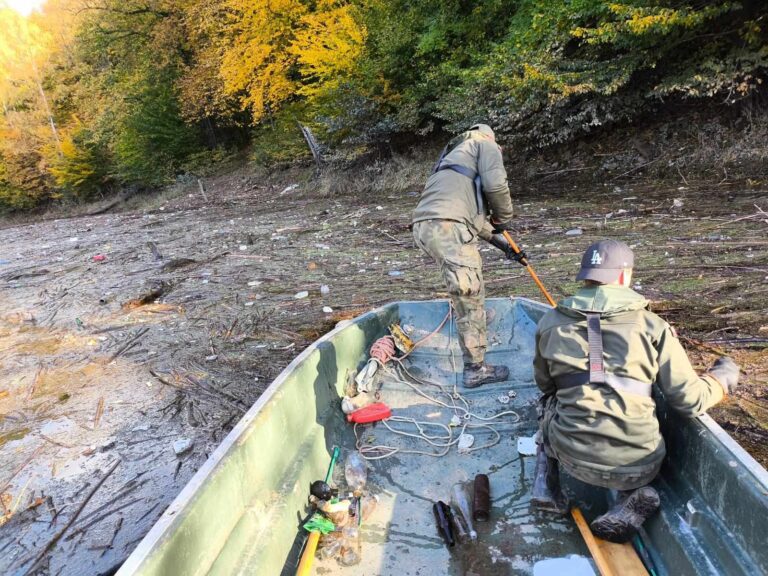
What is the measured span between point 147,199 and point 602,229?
24.8 meters

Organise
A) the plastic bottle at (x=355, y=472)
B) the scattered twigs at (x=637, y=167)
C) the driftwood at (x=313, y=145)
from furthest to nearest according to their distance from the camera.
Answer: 1. the driftwood at (x=313, y=145)
2. the scattered twigs at (x=637, y=167)
3. the plastic bottle at (x=355, y=472)

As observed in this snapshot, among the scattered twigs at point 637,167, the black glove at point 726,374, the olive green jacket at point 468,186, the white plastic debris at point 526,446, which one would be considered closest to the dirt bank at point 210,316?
the scattered twigs at point 637,167

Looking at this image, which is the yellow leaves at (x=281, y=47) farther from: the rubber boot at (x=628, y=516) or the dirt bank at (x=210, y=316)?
the rubber boot at (x=628, y=516)

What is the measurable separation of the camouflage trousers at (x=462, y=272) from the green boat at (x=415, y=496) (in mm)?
396

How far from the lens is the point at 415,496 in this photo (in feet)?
8.90

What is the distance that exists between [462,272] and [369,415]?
1229mm

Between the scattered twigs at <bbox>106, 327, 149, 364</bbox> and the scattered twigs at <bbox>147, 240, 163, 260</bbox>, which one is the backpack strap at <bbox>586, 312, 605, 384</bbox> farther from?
the scattered twigs at <bbox>147, 240, 163, 260</bbox>

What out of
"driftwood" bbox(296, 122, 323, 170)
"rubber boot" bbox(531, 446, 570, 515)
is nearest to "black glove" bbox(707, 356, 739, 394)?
"rubber boot" bbox(531, 446, 570, 515)

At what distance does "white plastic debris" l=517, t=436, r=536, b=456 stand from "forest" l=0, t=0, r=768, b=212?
721 centimetres

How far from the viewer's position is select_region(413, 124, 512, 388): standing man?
11.9 ft

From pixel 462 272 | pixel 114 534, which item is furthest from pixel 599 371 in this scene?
pixel 114 534

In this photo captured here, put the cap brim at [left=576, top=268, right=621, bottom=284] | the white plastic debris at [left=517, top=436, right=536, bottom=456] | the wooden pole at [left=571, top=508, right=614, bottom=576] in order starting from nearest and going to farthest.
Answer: the wooden pole at [left=571, top=508, right=614, bottom=576]
the cap brim at [left=576, top=268, right=621, bottom=284]
the white plastic debris at [left=517, top=436, right=536, bottom=456]

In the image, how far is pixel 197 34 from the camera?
20.8m

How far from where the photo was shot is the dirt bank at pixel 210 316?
11.1 feet
